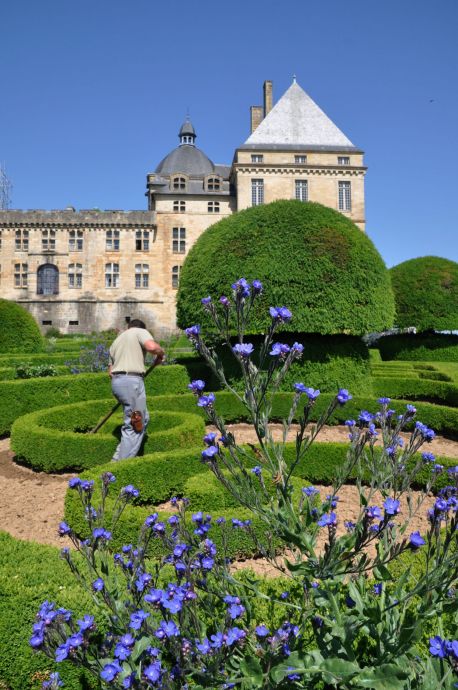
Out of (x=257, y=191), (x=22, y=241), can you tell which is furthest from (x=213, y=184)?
(x=22, y=241)

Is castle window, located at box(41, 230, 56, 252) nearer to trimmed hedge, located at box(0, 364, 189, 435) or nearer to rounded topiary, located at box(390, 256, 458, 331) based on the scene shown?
rounded topiary, located at box(390, 256, 458, 331)

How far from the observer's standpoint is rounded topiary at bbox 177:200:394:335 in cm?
922

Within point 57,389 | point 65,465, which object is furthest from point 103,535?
point 57,389

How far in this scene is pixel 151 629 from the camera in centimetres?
172

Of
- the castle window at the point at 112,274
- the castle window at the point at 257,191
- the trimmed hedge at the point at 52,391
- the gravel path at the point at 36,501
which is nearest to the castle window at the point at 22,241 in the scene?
the castle window at the point at 112,274

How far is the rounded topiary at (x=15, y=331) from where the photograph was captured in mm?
15930

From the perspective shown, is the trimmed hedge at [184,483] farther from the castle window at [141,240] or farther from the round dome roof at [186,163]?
the round dome roof at [186,163]

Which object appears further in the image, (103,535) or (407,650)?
(103,535)

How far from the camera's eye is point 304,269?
30.6 feet

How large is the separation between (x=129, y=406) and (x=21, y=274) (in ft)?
105

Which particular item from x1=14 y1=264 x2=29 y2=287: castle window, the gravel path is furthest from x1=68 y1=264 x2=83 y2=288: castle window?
the gravel path

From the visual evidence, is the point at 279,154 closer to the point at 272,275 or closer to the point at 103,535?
the point at 272,275

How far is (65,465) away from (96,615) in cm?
391

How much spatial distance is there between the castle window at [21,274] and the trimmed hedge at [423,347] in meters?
26.2
